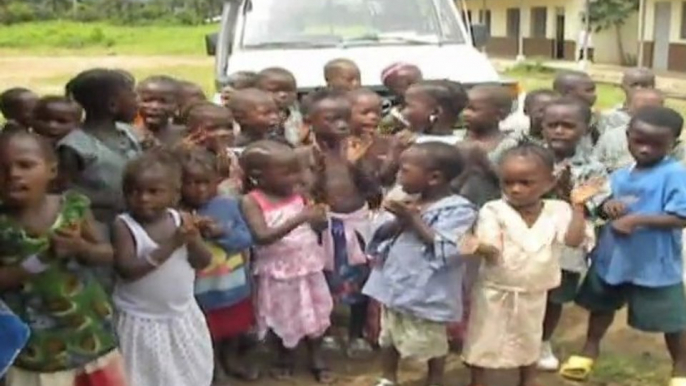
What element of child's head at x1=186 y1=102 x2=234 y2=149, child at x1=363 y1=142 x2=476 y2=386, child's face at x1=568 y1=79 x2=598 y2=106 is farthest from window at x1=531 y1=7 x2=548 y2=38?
child at x1=363 y1=142 x2=476 y2=386

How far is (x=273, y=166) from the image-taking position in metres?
4.28

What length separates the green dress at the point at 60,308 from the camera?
3088 mm

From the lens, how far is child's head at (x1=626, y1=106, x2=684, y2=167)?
4262 mm

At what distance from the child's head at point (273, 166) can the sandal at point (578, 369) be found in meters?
1.54

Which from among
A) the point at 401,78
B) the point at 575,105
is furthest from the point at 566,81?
the point at 575,105

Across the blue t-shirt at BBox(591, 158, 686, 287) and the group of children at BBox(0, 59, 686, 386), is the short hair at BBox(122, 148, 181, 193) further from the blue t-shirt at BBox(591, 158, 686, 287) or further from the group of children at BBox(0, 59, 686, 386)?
the blue t-shirt at BBox(591, 158, 686, 287)

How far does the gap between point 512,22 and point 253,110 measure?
1351 inches

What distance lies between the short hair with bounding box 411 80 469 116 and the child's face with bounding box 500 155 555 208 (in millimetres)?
881

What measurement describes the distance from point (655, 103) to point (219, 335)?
2451mm

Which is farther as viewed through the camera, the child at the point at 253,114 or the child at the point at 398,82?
the child at the point at 398,82

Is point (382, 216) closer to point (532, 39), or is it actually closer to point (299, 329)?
point (299, 329)

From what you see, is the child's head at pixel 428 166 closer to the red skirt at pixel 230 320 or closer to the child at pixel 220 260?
the child at pixel 220 260

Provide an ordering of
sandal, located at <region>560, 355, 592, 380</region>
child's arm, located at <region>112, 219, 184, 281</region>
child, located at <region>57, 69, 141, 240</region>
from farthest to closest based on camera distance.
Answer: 1. sandal, located at <region>560, 355, 592, 380</region>
2. child, located at <region>57, 69, 141, 240</region>
3. child's arm, located at <region>112, 219, 184, 281</region>

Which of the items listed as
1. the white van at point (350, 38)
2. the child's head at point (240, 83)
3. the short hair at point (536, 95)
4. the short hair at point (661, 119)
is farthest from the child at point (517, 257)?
the white van at point (350, 38)
